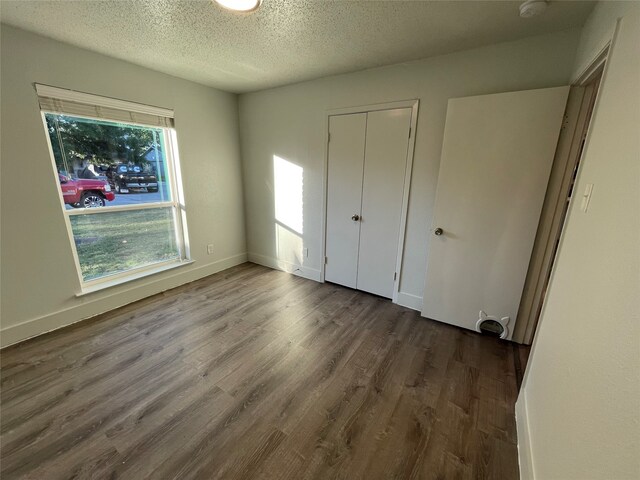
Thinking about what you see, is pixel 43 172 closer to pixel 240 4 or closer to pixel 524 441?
pixel 240 4

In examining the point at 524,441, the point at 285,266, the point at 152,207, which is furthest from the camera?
the point at 285,266

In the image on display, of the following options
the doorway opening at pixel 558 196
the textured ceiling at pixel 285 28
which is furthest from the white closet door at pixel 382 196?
the doorway opening at pixel 558 196

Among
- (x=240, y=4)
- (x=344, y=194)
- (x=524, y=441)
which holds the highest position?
(x=240, y=4)

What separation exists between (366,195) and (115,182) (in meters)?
2.63

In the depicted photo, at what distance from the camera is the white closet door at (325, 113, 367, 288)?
111 inches

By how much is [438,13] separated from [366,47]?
2.03ft

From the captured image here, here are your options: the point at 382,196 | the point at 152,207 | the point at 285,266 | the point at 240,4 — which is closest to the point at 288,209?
the point at 285,266

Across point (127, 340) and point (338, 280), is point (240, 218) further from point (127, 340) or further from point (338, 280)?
point (127, 340)

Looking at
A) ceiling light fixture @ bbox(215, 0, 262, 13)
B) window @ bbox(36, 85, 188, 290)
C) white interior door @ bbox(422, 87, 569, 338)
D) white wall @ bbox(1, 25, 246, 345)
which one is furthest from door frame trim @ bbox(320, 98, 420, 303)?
window @ bbox(36, 85, 188, 290)

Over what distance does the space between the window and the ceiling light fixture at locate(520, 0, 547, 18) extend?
10.5ft

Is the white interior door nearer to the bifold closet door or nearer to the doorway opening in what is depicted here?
the doorway opening

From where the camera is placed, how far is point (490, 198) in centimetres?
212

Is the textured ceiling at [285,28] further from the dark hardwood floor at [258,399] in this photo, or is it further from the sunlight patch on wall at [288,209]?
the dark hardwood floor at [258,399]

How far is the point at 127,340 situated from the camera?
2211mm
